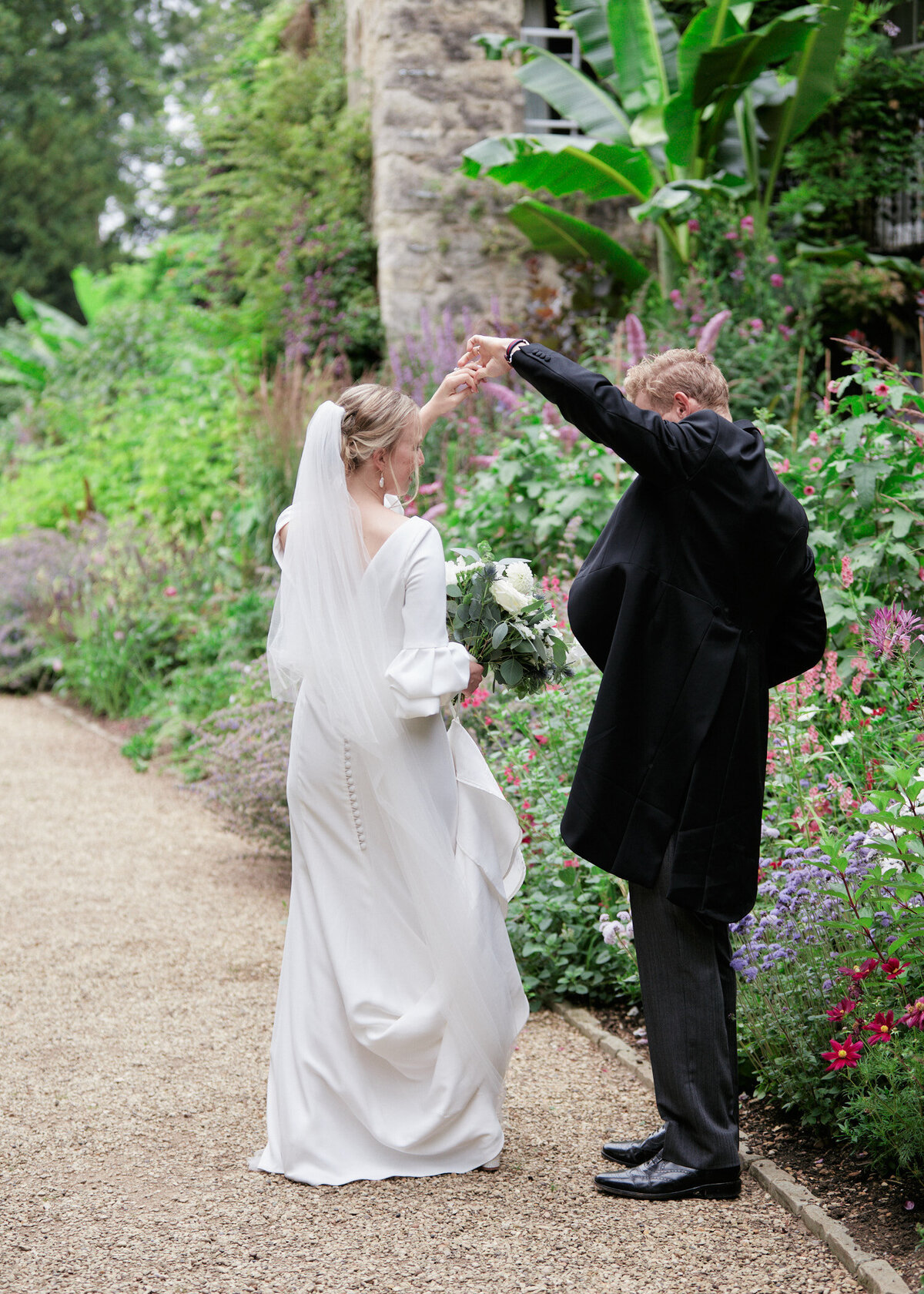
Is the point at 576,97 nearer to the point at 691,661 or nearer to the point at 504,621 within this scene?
the point at 504,621

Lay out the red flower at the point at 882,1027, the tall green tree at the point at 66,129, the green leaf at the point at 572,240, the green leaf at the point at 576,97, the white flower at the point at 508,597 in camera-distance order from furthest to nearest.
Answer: the tall green tree at the point at 66,129
the green leaf at the point at 572,240
the green leaf at the point at 576,97
the white flower at the point at 508,597
the red flower at the point at 882,1027

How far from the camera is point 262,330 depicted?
37.8 feet

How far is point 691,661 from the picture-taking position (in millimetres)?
2617

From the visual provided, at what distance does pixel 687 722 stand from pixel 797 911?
2.26 ft

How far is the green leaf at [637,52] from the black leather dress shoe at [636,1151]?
24.7 ft

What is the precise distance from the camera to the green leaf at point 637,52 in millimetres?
8484

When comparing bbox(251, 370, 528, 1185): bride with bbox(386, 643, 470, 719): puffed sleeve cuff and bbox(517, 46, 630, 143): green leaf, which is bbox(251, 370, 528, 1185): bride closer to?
bbox(386, 643, 470, 719): puffed sleeve cuff

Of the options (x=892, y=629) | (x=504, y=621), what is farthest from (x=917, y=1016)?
(x=504, y=621)

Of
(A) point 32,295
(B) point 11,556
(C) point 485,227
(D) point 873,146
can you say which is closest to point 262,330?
(C) point 485,227

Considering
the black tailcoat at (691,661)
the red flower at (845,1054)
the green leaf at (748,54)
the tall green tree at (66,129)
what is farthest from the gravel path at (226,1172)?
the tall green tree at (66,129)

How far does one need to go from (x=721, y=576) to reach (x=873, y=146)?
28.8 ft

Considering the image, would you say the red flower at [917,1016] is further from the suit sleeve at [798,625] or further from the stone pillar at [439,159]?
the stone pillar at [439,159]

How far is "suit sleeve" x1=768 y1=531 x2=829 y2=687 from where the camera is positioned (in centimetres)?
271

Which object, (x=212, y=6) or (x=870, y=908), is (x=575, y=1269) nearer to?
(x=870, y=908)
